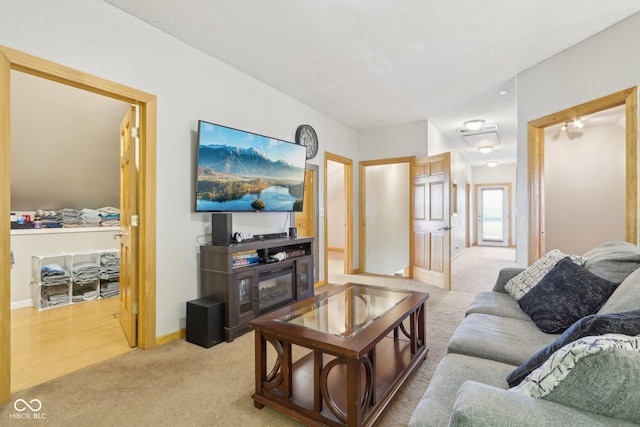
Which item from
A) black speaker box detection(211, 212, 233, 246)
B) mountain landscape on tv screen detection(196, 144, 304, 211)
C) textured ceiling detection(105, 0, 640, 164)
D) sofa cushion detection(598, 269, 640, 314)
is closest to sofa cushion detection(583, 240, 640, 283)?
sofa cushion detection(598, 269, 640, 314)

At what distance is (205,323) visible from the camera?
8.20ft

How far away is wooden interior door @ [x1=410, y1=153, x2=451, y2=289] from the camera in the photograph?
14.6 ft

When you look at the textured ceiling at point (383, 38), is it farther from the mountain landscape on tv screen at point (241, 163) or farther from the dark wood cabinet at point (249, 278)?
the dark wood cabinet at point (249, 278)

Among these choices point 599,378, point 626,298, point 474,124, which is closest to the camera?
point 599,378

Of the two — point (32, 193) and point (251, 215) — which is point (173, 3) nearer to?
point (251, 215)

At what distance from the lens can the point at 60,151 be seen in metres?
3.63

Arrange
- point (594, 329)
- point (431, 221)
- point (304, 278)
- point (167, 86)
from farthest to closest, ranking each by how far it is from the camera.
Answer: point (431, 221) → point (304, 278) → point (167, 86) → point (594, 329)

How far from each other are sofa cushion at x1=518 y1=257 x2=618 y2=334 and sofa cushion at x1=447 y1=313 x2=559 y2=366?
76mm

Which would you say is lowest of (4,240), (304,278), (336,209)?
(304,278)

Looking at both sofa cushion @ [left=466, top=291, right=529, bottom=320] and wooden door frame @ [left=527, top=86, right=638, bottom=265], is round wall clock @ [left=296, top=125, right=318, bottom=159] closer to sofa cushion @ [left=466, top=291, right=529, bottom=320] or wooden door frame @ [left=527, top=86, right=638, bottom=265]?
wooden door frame @ [left=527, top=86, right=638, bottom=265]

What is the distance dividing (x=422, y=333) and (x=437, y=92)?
2973 mm

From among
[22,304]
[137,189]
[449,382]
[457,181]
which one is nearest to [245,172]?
[137,189]

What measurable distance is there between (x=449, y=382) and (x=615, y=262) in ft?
4.61

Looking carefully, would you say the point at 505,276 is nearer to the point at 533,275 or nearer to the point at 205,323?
the point at 533,275
